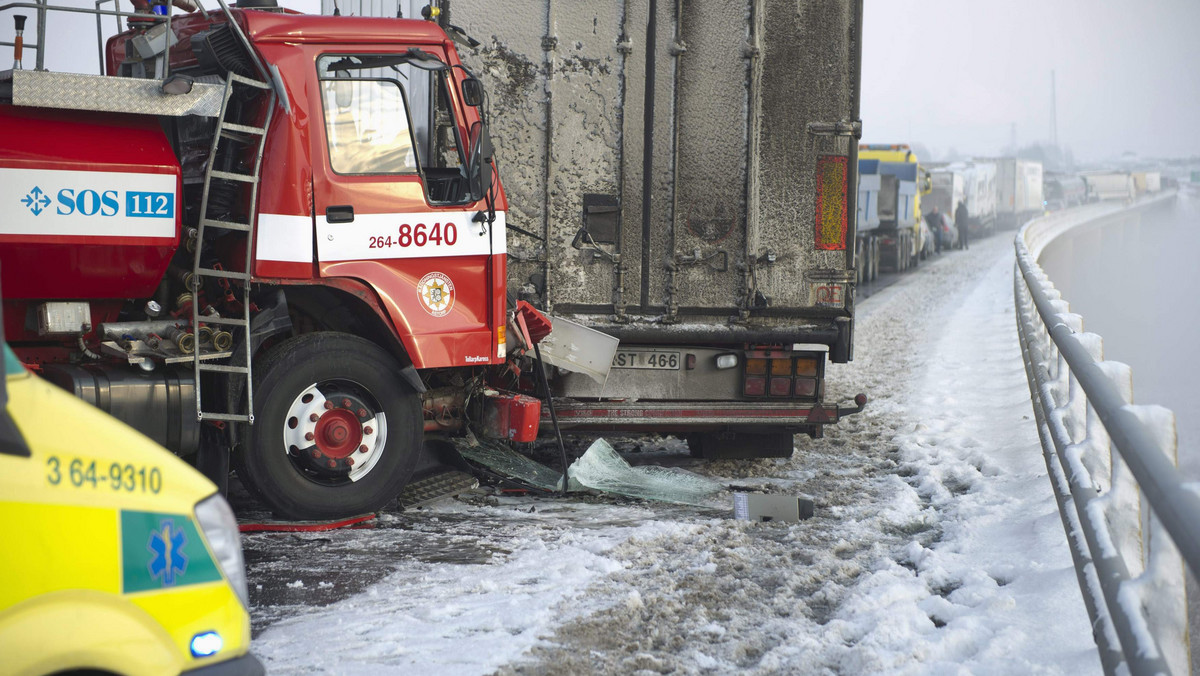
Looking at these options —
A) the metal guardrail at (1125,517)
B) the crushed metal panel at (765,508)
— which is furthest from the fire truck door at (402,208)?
the metal guardrail at (1125,517)

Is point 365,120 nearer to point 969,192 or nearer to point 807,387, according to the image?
point 807,387

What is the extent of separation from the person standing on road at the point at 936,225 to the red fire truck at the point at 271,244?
40457mm

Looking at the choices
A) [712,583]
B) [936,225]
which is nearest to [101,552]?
[712,583]

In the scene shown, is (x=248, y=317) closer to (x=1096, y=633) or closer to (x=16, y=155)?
(x=16, y=155)

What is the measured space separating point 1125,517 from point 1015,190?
7327 centimetres

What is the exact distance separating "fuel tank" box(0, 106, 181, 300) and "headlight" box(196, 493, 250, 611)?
10.4 ft

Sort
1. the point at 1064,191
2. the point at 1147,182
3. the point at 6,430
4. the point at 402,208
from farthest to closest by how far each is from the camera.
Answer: the point at 1147,182 → the point at 1064,191 → the point at 402,208 → the point at 6,430

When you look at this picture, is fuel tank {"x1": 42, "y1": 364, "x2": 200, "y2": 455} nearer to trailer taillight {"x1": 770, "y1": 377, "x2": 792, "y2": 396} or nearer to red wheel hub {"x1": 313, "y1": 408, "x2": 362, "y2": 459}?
red wheel hub {"x1": 313, "y1": 408, "x2": 362, "y2": 459}

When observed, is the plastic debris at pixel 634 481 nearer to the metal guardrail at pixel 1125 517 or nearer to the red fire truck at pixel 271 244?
the red fire truck at pixel 271 244

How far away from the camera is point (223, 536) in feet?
9.50

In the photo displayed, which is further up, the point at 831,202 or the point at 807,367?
the point at 831,202

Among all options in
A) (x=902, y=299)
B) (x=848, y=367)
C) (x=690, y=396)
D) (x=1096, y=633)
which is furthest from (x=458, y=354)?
(x=902, y=299)

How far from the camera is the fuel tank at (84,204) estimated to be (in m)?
5.46

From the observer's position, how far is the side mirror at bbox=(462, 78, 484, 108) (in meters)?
6.39
